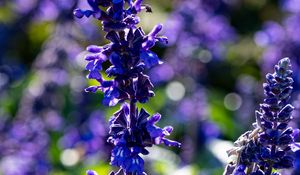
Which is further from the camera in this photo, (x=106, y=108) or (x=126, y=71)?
(x=106, y=108)

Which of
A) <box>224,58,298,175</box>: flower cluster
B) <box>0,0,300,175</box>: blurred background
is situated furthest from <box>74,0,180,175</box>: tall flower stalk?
<box>0,0,300,175</box>: blurred background

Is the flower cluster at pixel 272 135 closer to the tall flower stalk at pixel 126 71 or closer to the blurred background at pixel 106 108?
the tall flower stalk at pixel 126 71

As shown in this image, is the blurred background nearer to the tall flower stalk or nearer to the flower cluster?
the flower cluster

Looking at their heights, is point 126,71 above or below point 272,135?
above

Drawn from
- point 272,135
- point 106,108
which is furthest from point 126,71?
point 106,108

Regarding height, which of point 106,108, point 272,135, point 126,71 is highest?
point 106,108

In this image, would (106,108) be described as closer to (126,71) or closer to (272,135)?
(126,71)

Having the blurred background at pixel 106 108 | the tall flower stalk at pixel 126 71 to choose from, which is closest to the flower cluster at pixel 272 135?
the tall flower stalk at pixel 126 71
